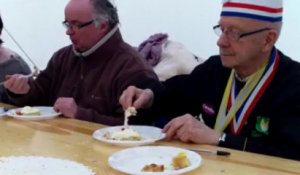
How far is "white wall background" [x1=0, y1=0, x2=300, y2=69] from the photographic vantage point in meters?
2.92

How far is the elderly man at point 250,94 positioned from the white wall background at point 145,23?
1.25 metres

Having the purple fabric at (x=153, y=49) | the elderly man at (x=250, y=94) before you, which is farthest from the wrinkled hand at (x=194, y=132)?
the purple fabric at (x=153, y=49)

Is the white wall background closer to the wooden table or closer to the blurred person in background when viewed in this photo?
the blurred person in background

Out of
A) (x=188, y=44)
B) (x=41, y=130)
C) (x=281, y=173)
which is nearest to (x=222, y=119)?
(x=281, y=173)

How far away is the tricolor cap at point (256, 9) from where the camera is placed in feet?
5.19

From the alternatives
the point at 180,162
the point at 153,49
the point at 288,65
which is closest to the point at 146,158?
the point at 180,162

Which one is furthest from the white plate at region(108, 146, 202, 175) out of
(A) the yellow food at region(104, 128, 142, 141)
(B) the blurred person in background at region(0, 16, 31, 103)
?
(B) the blurred person in background at region(0, 16, 31, 103)

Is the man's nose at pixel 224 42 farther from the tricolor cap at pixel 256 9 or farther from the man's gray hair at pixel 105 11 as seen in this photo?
the man's gray hair at pixel 105 11

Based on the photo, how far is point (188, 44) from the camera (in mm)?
3359

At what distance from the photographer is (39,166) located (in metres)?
1.23

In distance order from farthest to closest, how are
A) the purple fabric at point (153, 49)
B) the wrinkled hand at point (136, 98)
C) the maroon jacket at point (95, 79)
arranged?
the purple fabric at point (153, 49), the maroon jacket at point (95, 79), the wrinkled hand at point (136, 98)

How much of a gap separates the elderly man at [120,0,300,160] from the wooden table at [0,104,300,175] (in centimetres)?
7

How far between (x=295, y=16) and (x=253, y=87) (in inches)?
55.8

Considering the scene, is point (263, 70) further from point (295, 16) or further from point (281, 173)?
point (295, 16)
